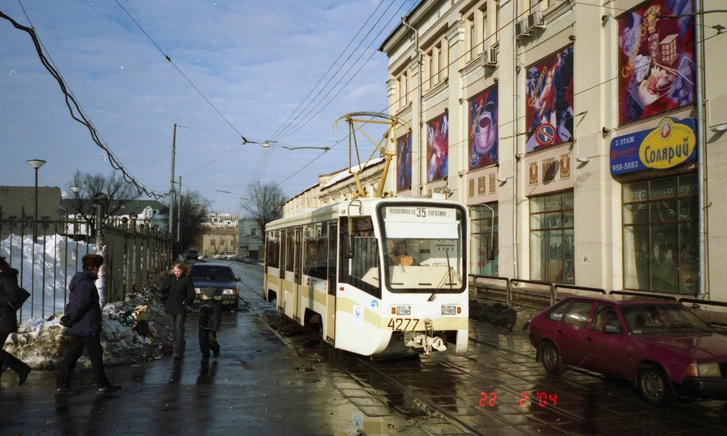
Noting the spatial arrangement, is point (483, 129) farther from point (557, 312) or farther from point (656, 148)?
point (557, 312)

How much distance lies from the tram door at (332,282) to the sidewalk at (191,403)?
839mm

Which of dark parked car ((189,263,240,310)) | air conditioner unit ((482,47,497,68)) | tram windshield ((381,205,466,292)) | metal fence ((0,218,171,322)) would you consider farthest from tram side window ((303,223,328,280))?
air conditioner unit ((482,47,497,68))

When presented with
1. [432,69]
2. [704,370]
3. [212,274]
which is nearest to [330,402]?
[704,370]

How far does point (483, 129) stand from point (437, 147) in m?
4.78

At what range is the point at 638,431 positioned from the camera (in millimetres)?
7246

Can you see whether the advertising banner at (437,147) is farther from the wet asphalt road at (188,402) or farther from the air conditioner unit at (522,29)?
the wet asphalt road at (188,402)

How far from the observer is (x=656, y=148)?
16188 millimetres

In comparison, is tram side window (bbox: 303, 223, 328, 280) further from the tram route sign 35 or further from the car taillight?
the tram route sign 35

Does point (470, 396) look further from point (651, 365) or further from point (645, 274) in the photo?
point (645, 274)

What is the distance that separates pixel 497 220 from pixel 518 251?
2.37 metres

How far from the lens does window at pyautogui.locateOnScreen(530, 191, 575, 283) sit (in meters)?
20.2

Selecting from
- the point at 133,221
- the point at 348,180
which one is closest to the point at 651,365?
the point at 133,221

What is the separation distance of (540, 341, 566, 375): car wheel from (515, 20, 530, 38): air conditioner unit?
45.5 ft

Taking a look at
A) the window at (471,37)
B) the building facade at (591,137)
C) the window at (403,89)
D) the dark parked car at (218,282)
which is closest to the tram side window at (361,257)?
the building facade at (591,137)
